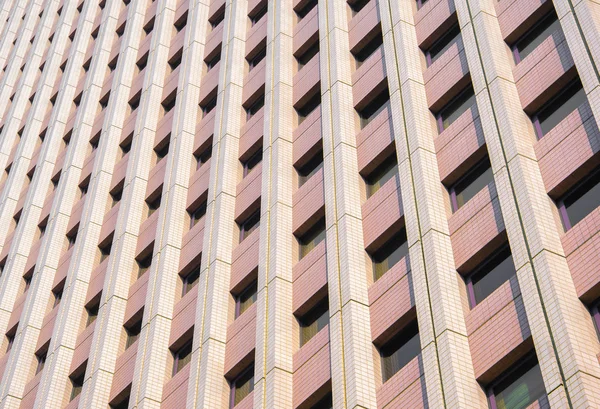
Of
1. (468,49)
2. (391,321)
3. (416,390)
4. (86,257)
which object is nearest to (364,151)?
(468,49)

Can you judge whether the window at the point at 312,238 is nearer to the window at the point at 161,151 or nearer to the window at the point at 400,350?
the window at the point at 400,350

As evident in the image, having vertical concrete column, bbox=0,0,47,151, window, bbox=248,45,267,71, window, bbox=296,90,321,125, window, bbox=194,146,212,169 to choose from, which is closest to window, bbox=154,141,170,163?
window, bbox=194,146,212,169

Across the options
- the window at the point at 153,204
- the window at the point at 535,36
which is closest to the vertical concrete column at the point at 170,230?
the window at the point at 153,204

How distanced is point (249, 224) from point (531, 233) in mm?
13818

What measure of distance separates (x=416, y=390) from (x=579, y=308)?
474 cm

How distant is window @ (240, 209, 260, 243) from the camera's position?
3581 centimetres

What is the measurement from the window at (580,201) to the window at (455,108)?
6224 millimetres

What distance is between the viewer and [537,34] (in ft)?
100

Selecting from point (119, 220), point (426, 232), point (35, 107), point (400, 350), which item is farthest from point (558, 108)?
point (35, 107)

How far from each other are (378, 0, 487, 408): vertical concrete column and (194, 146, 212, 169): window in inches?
380

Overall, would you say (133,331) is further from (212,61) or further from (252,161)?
(212,61)

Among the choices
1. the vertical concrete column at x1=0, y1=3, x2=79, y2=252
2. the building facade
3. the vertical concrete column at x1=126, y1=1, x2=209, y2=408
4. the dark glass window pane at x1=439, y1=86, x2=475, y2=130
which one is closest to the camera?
the building facade

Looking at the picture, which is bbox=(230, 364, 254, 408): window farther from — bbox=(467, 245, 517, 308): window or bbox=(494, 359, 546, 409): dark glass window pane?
bbox=(494, 359, 546, 409): dark glass window pane

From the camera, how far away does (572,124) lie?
26375mm
